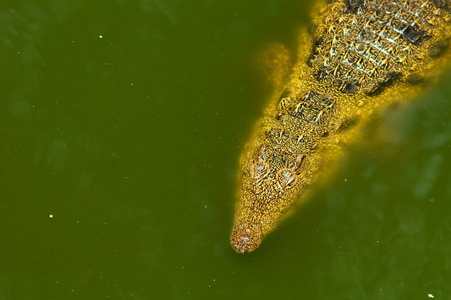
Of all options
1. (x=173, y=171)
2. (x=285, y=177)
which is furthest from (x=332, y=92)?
(x=173, y=171)

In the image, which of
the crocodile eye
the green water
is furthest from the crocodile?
the green water

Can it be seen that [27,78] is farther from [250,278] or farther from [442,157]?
[442,157]

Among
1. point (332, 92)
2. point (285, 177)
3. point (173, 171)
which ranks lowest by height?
point (173, 171)

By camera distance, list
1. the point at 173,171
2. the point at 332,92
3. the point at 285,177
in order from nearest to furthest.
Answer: the point at 285,177
the point at 173,171
the point at 332,92

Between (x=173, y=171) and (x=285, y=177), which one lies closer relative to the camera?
(x=285, y=177)

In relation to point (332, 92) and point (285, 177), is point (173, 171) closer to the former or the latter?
point (285, 177)

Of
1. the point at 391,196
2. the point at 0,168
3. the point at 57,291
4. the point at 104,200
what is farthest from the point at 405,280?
the point at 0,168

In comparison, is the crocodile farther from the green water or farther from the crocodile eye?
the green water
